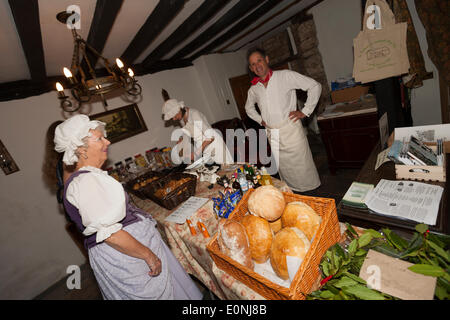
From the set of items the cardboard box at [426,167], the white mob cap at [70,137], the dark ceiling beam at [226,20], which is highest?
the dark ceiling beam at [226,20]

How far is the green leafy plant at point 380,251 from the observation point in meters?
0.67

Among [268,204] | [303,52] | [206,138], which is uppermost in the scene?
[303,52]

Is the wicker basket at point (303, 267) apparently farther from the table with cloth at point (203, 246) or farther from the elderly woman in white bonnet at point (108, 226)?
the elderly woman in white bonnet at point (108, 226)

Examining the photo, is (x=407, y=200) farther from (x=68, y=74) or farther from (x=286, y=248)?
(x=68, y=74)

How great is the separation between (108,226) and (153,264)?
0.50m

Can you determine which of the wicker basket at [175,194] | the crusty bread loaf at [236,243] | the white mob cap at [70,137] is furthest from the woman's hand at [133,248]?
the crusty bread loaf at [236,243]

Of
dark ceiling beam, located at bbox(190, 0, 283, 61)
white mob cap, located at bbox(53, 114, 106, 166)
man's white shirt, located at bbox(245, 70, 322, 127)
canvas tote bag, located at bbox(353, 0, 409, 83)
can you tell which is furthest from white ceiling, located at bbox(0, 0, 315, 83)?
canvas tote bag, located at bbox(353, 0, 409, 83)

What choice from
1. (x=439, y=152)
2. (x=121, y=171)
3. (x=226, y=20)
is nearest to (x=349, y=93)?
(x=226, y=20)

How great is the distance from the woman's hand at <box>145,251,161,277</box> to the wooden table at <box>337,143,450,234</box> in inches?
56.2

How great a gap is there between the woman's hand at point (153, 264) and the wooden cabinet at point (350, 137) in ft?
11.0

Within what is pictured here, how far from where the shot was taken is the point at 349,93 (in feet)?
12.3
